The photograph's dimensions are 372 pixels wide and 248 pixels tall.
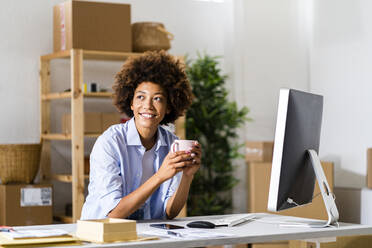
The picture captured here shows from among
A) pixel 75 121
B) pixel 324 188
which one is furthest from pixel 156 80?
pixel 75 121

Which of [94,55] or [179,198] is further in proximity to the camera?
[94,55]

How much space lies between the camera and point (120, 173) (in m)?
2.40

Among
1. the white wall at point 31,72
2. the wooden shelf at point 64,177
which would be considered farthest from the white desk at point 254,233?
the white wall at point 31,72

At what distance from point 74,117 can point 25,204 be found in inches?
26.1

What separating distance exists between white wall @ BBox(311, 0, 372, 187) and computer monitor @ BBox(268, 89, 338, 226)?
8.05 feet

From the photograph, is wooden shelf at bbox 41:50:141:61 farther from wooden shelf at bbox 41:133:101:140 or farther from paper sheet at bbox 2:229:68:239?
paper sheet at bbox 2:229:68:239

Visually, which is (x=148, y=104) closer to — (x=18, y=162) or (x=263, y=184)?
(x=18, y=162)

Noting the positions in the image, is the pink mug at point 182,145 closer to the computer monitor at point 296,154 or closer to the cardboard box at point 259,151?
the computer monitor at point 296,154

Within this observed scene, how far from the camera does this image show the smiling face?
2.46 metres

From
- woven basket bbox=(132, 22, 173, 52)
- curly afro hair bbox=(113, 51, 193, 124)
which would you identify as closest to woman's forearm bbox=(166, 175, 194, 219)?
curly afro hair bbox=(113, 51, 193, 124)

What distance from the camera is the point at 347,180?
4.65m

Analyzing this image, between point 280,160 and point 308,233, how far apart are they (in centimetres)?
25

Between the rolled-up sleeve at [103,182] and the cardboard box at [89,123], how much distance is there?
1962mm

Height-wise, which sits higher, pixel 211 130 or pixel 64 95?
pixel 64 95
